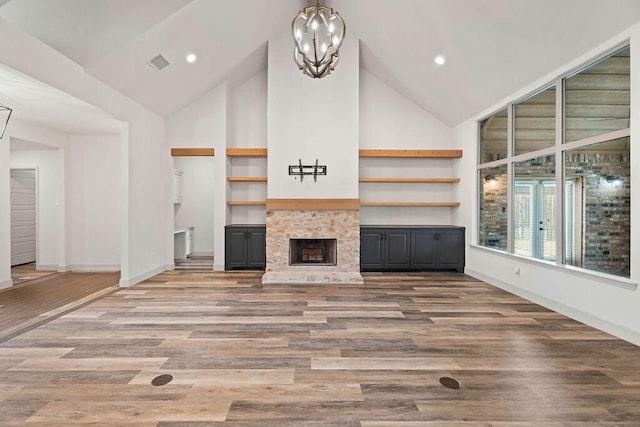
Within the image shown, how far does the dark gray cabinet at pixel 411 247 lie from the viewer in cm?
636

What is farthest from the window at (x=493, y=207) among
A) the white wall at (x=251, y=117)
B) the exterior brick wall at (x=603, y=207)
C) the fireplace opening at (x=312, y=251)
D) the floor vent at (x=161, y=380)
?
the floor vent at (x=161, y=380)

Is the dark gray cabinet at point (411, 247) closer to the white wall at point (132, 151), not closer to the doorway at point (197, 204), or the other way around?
the white wall at point (132, 151)

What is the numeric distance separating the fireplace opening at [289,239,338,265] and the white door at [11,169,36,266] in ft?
18.2

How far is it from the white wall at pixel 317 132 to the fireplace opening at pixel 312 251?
2.86 ft

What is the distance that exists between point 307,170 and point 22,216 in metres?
6.12

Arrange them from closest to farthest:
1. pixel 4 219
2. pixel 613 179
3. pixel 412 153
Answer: pixel 613 179
pixel 4 219
pixel 412 153

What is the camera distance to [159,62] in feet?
15.8

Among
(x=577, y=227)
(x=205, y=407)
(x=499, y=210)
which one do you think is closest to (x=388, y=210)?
(x=499, y=210)

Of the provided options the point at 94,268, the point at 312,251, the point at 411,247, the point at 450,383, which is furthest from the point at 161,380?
the point at 94,268

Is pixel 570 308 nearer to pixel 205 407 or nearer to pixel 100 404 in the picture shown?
pixel 205 407

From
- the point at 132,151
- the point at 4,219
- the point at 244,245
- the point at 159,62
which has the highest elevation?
the point at 159,62

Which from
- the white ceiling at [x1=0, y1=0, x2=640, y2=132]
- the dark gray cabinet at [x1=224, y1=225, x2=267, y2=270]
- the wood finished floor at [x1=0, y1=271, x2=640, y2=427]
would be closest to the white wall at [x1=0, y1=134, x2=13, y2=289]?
the white ceiling at [x1=0, y1=0, x2=640, y2=132]

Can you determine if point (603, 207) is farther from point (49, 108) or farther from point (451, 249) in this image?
point (49, 108)

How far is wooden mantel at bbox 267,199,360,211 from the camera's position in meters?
5.87
